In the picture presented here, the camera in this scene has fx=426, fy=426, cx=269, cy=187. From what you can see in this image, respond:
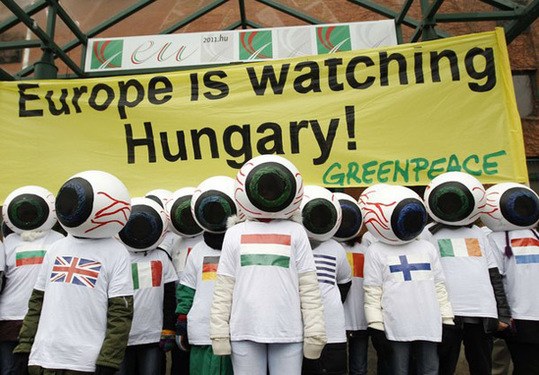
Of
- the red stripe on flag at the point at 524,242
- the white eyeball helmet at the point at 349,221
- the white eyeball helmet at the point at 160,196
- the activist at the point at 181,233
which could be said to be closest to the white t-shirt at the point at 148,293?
the activist at the point at 181,233

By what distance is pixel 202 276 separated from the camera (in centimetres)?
332

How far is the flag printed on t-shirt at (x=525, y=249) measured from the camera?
394cm

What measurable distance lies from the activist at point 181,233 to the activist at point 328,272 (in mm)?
1077

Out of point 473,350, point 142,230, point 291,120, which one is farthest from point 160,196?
point 473,350

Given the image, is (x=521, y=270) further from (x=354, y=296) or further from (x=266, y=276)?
(x=266, y=276)

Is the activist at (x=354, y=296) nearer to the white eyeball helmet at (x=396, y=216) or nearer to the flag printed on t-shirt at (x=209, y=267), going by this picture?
the white eyeball helmet at (x=396, y=216)

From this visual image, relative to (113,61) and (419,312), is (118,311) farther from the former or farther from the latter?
(113,61)

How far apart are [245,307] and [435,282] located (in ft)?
5.53

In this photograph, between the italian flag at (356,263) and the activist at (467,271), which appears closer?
the activist at (467,271)

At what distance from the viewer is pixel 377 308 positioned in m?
3.32

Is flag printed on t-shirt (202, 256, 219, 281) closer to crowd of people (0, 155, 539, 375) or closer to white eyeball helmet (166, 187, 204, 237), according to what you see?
crowd of people (0, 155, 539, 375)

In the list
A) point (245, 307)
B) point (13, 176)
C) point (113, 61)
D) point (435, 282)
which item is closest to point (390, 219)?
point (435, 282)

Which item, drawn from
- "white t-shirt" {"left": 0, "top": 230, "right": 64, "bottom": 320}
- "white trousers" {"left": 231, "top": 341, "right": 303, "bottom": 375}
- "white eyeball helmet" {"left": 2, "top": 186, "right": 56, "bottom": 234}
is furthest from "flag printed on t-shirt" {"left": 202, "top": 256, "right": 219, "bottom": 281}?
"white eyeball helmet" {"left": 2, "top": 186, "right": 56, "bottom": 234}

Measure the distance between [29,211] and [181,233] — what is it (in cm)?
132
